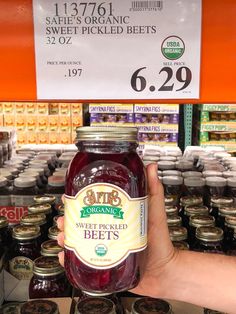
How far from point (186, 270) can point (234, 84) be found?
1.60 feet

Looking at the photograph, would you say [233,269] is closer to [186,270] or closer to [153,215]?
[186,270]

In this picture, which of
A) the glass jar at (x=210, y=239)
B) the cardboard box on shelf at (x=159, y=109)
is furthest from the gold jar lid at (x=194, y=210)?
the cardboard box on shelf at (x=159, y=109)

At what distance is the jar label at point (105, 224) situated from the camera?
0.79m

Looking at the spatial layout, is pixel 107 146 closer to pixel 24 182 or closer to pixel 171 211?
pixel 171 211

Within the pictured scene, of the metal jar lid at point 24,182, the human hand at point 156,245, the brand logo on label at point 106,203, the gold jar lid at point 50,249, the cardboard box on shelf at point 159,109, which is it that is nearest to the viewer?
the brand logo on label at point 106,203

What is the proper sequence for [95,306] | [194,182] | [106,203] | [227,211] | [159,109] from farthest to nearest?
[159,109] → [194,182] → [227,211] → [95,306] → [106,203]

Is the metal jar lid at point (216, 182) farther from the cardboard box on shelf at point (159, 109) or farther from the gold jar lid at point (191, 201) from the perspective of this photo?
the cardboard box on shelf at point (159, 109)

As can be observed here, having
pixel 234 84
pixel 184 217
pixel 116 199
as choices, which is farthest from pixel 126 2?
pixel 184 217

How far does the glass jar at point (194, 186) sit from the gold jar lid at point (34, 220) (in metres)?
0.71

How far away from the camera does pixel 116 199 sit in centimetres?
79

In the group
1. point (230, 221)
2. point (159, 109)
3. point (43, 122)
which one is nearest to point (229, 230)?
point (230, 221)

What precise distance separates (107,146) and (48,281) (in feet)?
1.89

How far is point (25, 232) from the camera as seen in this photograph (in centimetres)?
140

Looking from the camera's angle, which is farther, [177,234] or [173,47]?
[177,234]
